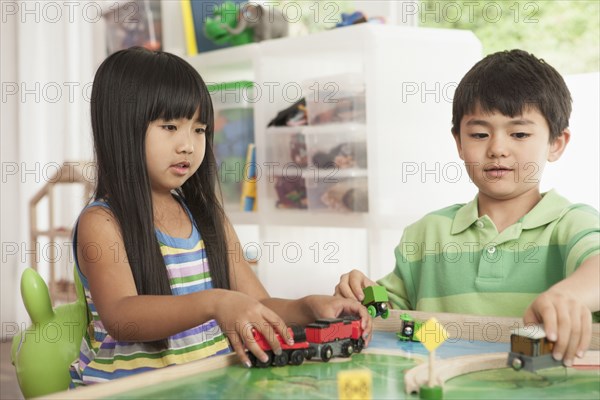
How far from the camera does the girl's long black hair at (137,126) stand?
3.69ft

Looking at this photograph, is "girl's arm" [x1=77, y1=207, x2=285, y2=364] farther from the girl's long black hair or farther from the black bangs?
the black bangs

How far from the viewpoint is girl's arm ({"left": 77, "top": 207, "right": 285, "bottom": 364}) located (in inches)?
32.7

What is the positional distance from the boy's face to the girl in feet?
1.20

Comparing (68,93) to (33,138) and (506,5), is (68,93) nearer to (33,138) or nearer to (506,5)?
(33,138)

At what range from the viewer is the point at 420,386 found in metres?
0.67

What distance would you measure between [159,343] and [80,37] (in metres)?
2.78

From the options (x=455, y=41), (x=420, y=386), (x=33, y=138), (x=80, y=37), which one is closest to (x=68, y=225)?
(x=33, y=138)

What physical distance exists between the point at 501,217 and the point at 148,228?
552 mm

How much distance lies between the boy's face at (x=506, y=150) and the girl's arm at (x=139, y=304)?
49cm

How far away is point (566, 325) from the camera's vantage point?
0.73m

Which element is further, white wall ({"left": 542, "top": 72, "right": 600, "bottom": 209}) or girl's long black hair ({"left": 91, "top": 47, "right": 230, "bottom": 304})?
white wall ({"left": 542, "top": 72, "right": 600, "bottom": 209})

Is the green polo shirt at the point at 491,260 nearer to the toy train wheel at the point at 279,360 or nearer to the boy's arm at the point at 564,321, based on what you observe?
the boy's arm at the point at 564,321

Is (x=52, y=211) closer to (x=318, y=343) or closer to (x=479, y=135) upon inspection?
(x=479, y=135)

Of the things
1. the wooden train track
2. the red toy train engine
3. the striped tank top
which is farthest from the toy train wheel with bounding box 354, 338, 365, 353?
the striped tank top
